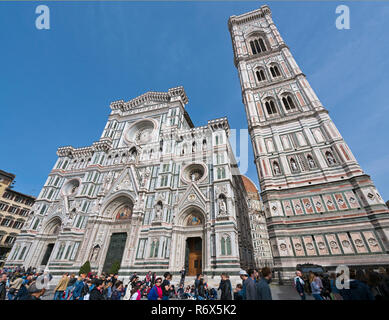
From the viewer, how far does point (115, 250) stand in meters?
16.6

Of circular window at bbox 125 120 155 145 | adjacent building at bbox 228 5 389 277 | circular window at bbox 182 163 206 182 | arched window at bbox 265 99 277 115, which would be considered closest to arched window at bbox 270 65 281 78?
adjacent building at bbox 228 5 389 277

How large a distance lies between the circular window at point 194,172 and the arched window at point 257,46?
74.1 ft

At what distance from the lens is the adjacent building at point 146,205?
14.4 metres

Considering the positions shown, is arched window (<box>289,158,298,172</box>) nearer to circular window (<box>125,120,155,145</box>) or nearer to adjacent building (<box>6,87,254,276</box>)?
adjacent building (<box>6,87,254,276</box>)

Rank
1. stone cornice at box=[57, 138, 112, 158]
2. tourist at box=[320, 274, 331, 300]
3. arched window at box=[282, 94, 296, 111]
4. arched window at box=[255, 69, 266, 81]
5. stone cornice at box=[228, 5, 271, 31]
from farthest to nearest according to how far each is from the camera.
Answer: stone cornice at box=[228, 5, 271, 31] → arched window at box=[255, 69, 266, 81] → stone cornice at box=[57, 138, 112, 158] → arched window at box=[282, 94, 296, 111] → tourist at box=[320, 274, 331, 300]

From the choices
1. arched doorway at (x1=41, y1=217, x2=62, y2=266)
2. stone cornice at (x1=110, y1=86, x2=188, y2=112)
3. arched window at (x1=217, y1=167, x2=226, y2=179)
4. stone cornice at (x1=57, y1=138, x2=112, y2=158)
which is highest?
stone cornice at (x1=110, y1=86, x2=188, y2=112)

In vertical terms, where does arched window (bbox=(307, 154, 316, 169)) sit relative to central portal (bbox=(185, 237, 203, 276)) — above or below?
above

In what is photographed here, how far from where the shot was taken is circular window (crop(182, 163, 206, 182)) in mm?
17841

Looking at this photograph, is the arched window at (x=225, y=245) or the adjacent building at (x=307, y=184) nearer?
the adjacent building at (x=307, y=184)

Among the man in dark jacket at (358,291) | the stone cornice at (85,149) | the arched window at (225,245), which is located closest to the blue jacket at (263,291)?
the man in dark jacket at (358,291)

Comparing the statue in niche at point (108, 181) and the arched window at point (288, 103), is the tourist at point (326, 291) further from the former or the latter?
the statue in niche at point (108, 181)

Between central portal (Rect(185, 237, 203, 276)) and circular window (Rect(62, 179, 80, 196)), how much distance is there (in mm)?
16233

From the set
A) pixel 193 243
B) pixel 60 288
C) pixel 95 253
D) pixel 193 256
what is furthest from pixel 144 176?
pixel 60 288
